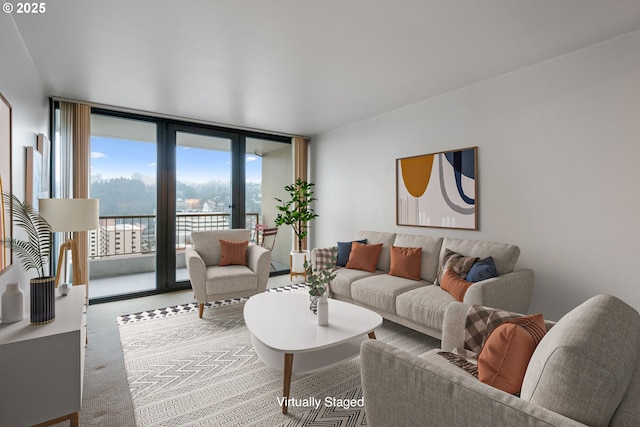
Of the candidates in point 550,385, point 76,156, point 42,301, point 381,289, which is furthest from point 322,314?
point 76,156

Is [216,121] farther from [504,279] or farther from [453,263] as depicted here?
[504,279]

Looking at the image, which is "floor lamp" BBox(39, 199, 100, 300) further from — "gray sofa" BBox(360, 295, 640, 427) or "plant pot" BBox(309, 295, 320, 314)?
"gray sofa" BBox(360, 295, 640, 427)

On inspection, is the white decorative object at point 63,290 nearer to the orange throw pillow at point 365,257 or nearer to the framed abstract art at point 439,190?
the orange throw pillow at point 365,257

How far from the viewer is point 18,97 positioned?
94.5 inches

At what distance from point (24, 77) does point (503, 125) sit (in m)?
4.43

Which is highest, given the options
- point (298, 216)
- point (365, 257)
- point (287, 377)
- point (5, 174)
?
point (5, 174)

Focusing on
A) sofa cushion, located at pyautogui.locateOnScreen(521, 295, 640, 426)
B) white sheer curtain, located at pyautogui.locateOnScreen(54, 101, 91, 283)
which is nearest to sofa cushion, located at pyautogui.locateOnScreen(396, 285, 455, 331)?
sofa cushion, located at pyautogui.locateOnScreen(521, 295, 640, 426)

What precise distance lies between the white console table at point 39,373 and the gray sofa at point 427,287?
7.98ft

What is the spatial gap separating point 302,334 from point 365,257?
1.86 meters

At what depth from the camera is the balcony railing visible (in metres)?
5.06

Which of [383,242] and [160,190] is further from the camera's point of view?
[160,190]

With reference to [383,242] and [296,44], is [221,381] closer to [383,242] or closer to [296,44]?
[383,242]

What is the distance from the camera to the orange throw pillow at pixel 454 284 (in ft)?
8.97

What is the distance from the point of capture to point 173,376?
95.0 inches
